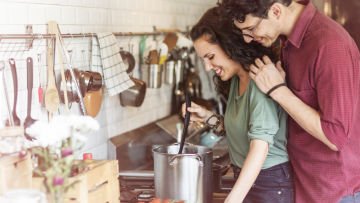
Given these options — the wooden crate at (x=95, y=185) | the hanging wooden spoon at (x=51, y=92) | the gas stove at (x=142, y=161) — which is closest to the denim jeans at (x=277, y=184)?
the gas stove at (x=142, y=161)

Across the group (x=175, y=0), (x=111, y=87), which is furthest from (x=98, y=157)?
(x=175, y=0)

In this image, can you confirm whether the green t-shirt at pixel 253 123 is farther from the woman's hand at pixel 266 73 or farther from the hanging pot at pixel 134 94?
the hanging pot at pixel 134 94

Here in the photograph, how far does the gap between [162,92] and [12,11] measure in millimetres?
1514

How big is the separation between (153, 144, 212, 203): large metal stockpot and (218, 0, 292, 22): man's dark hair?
51 centimetres

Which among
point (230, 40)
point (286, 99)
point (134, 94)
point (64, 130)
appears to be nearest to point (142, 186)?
point (134, 94)

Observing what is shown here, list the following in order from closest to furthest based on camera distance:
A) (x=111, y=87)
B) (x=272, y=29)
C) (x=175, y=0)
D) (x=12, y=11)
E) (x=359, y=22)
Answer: (x=272, y=29) < (x=12, y=11) < (x=111, y=87) < (x=359, y=22) < (x=175, y=0)

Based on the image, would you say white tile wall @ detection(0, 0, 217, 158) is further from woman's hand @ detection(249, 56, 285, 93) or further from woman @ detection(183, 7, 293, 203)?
woman's hand @ detection(249, 56, 285, 93)

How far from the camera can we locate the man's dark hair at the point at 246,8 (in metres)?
1.78

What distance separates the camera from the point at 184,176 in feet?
6.73

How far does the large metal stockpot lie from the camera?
204cm

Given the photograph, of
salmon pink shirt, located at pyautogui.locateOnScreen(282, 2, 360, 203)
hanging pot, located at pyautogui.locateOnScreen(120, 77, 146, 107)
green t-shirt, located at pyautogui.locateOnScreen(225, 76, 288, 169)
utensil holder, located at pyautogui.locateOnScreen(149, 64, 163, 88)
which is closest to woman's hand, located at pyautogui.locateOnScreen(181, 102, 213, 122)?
green t-shirt, located at pyautogui.locateOnScreen(225, 76, 288, 169)

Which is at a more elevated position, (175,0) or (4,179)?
(175,0)

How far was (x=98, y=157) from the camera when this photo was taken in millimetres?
2678

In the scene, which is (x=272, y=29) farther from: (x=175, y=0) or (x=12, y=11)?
(x=175, y=0)
